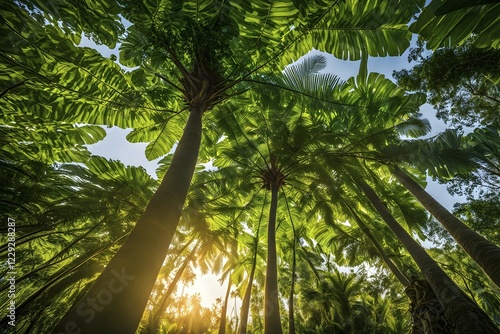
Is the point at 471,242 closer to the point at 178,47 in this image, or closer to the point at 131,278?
the point at 131,278

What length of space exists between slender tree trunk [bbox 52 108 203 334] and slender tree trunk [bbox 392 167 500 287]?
411 cm

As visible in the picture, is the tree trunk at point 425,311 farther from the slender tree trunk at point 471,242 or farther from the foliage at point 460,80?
the foliage at point 460,80

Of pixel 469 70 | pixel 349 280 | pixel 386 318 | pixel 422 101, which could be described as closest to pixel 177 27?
pixel 422 101

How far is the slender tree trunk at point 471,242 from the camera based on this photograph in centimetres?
310

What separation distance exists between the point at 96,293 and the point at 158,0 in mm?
4119

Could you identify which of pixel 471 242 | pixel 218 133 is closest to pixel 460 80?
pixel 471 242

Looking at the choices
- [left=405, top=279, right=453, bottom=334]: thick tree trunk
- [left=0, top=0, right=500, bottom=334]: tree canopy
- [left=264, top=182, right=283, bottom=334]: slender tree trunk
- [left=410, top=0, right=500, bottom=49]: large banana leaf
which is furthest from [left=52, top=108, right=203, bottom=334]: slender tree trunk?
[left=405, top=279, right=453, bottom=334]: thick tree trunk

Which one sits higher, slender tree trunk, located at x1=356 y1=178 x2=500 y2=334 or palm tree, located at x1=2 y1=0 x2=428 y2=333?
palm tree, located at x1=2 y1=0 x2=428 y2=333

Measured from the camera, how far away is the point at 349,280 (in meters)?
15.7

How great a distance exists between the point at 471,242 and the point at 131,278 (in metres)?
4.63

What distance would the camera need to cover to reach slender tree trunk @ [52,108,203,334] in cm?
138

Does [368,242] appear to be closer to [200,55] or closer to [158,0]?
[200,55]

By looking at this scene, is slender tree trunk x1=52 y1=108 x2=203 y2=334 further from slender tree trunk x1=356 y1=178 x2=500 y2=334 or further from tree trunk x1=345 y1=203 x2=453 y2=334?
tree trunk x1=345 y1=203 x2=453 y2=334

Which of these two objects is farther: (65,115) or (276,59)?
(65,115)
